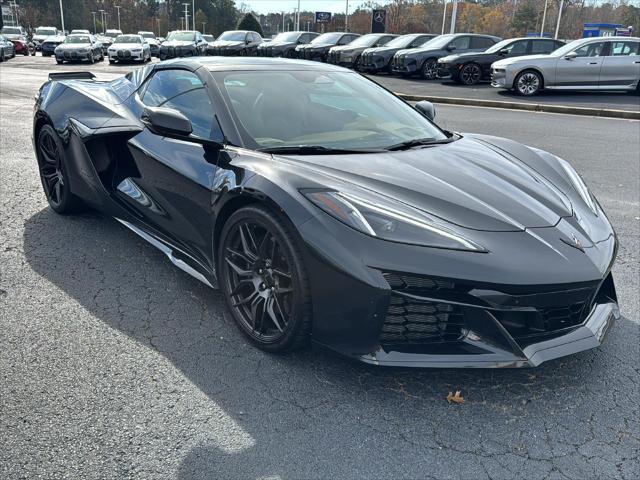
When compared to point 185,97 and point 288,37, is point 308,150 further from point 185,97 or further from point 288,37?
point 288,37

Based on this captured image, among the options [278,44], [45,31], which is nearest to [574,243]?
[278,44]

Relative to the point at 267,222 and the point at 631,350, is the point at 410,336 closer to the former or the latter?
the point at 267,222

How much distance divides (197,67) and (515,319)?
8.13ft

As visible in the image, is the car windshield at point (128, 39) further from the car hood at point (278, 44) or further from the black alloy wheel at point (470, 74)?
the black alloy wheel at point (470, 74)

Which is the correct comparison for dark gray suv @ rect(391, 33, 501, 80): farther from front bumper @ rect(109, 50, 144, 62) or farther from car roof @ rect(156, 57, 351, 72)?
car roof @ rect(156, 57, 351, 72)

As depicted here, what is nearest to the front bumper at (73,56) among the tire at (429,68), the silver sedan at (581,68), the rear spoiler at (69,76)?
the tire at (429,68)

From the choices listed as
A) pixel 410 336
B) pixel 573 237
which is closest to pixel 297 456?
pixel 410 336

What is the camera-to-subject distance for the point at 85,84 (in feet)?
15.4

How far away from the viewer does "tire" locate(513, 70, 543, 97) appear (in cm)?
1489

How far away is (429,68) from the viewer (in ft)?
63.9

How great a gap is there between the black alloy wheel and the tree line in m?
43.3

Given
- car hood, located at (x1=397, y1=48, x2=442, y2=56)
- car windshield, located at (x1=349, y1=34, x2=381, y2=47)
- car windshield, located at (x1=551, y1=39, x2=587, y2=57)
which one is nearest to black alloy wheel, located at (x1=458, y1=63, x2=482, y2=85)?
car hood, located at (x1=397, y1=48, x2=442, y2=56)

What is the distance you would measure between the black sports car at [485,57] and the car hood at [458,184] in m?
15.3

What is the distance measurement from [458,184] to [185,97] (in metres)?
1.82
